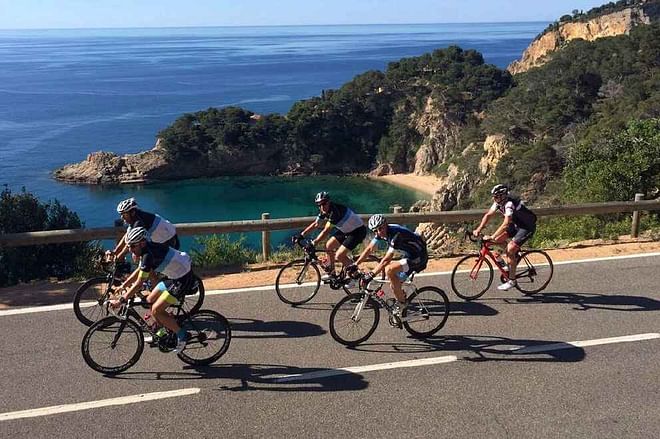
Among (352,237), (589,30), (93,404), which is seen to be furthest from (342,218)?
(589,30)

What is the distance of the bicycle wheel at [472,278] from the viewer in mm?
9430

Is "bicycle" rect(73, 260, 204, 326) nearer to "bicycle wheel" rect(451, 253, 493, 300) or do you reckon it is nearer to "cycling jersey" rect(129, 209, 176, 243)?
"cycling jersey" rect(129, 209, 176, 243)

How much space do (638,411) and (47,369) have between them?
611cm

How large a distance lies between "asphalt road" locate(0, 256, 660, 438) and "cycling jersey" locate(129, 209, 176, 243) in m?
1.41

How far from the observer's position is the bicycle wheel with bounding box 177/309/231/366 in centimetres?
705

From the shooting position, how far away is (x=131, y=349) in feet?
22.9

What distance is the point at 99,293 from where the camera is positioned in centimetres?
818

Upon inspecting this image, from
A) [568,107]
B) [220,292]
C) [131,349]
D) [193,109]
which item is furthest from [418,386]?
[193,109]

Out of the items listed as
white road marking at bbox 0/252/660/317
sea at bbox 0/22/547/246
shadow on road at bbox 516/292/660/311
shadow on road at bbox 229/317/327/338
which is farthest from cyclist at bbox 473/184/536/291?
sea at bbox 0/22/547/246

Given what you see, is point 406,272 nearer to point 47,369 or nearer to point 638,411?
point 638,411

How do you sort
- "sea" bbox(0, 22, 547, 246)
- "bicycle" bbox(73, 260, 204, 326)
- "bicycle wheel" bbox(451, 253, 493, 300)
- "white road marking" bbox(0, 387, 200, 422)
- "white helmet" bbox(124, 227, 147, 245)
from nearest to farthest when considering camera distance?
"white road marking" bbox(0, 387, 200, 422) < "white helmet" bbox(124, 227, 147, 245) < "bicycle" bbox(73, 260, 204, 326) < "bicycle wheel" bbox(451, 253, 493, 300) < "sea" bbox(0, 22, 547, 246)

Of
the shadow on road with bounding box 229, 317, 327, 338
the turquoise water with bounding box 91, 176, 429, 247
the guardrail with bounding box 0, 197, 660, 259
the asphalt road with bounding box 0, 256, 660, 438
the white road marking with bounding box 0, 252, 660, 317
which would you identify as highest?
the guardrail with bounding box 0, 197, 660, 259

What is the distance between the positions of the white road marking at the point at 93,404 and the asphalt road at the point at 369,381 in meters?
0.06

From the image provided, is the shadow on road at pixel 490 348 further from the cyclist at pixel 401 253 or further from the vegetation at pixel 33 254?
the vegetation at pixel 33 254
